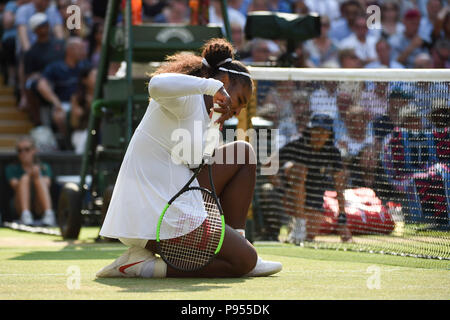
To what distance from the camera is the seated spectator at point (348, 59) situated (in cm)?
1195

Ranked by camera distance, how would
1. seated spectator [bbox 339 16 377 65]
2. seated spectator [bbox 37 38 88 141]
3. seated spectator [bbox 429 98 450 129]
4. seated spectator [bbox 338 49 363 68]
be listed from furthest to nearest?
seated spectator [bbox 339 16 377 65]
seated spectator [bbox 37 38 88 141]
seated spectator [bbox 338 49 363 68]
seated spectator [bbox 429 98 450 129]

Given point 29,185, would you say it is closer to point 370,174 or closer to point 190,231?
point 370,174

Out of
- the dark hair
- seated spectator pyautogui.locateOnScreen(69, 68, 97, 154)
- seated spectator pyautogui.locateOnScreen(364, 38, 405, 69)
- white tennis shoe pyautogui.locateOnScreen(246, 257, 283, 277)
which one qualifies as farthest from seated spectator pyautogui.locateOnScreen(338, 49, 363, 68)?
white tennis shoe pyautogui.locateOnScreen(246, 257, 283, 277)

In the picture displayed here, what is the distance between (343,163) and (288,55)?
145cm

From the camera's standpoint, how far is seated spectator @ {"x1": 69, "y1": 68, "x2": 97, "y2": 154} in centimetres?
1199

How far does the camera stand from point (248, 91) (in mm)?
4930

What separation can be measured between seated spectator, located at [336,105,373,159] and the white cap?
6.17 m

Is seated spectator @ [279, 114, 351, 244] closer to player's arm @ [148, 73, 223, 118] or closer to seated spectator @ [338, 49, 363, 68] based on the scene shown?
player's arm @ [148, 73, 223, 118]

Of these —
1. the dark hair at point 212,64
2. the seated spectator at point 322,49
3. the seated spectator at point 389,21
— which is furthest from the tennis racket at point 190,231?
the seated spectator at point 389,21

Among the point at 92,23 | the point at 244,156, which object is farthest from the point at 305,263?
the point at 92,23

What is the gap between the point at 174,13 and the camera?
12.6 m

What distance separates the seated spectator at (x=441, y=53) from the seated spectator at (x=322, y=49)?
1.38 metres

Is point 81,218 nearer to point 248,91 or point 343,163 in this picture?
point 343,163

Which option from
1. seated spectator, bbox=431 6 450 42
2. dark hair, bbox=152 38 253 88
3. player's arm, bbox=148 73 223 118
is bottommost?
player's arm, bbox=148 73 223 118
